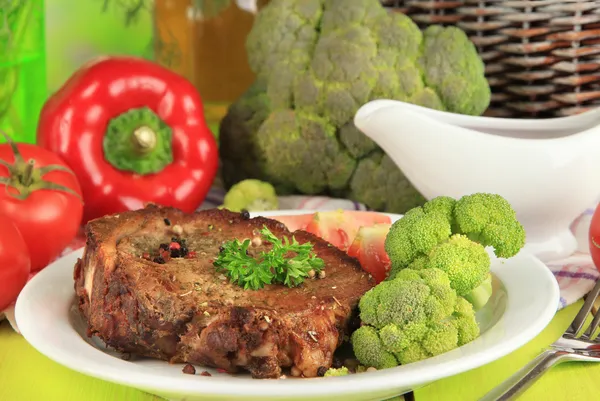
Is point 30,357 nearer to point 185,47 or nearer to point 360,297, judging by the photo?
point 360,297

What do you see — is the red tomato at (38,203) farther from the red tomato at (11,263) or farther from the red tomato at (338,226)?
the red tomato at (338,226)

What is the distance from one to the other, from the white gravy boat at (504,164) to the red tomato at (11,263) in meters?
0.89

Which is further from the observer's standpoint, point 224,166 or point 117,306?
point 224,166

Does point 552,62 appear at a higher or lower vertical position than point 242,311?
higher

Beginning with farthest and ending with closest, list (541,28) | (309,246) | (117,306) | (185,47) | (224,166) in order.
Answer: (185,47) → (224,166) → (541,28) → (309,246) → (117,306)

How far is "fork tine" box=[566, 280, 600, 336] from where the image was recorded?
187cm

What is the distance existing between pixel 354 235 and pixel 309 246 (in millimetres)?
387

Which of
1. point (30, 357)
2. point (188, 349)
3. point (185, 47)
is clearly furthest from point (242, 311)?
point (185, 47)

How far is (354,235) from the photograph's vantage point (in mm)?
2092

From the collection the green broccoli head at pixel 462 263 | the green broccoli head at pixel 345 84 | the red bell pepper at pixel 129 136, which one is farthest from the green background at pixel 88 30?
the green broccoli head at pixel 462 263

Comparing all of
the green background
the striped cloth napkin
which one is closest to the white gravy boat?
the striped cloth napkin

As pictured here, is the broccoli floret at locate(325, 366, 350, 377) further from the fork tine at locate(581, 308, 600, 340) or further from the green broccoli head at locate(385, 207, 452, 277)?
the fork tine at locate(581, 308, 600, 340)

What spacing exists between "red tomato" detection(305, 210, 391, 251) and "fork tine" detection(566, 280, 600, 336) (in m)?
0.49

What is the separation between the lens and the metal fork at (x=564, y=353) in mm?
1563
